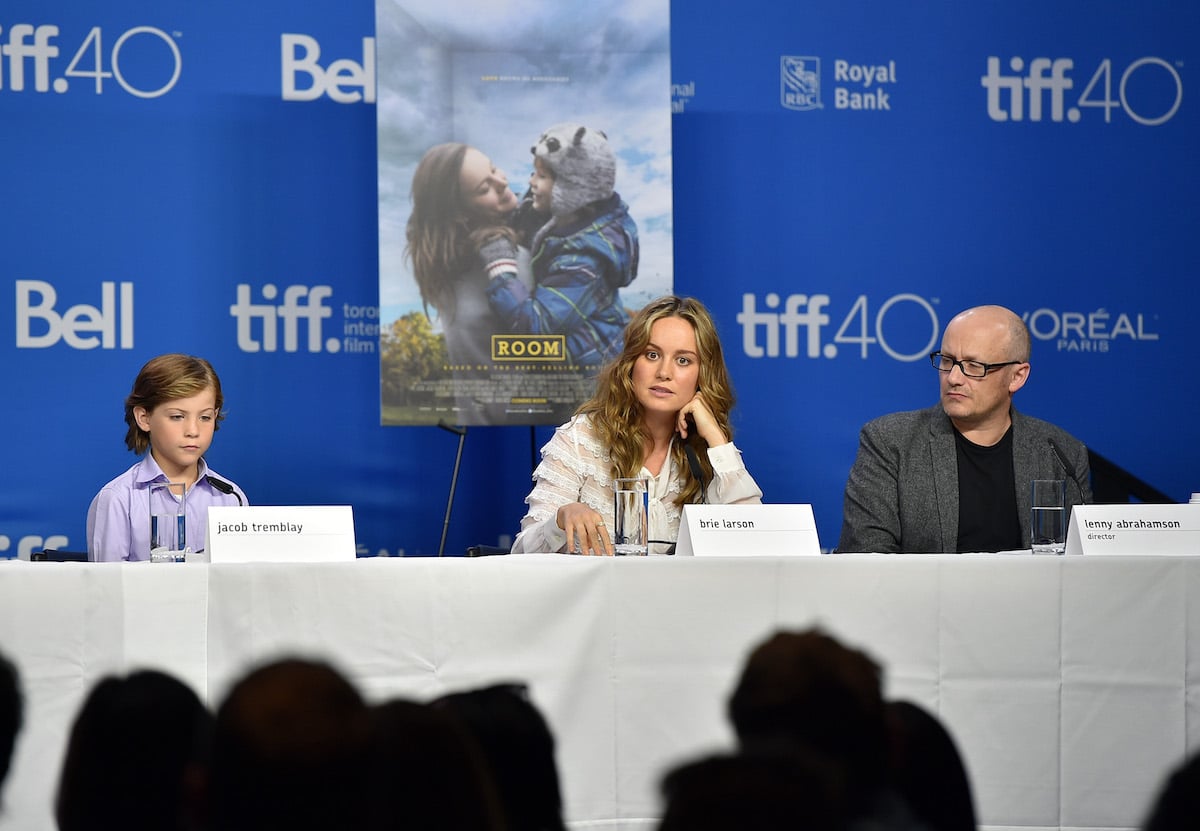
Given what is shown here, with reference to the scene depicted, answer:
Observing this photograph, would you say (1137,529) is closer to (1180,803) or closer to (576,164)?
(1180,803)

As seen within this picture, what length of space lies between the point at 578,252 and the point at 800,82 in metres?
1.15

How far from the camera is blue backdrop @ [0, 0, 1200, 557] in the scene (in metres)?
4.50

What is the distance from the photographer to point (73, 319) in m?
4.50

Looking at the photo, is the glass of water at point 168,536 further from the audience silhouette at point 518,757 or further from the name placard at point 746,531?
the audience silhouette at point 518,757

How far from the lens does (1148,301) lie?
15.7 ft

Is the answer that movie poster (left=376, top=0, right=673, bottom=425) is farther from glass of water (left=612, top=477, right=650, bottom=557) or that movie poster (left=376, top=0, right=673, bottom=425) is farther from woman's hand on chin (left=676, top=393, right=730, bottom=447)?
glass of water (left=612, top=477, right=650, bottom=557)

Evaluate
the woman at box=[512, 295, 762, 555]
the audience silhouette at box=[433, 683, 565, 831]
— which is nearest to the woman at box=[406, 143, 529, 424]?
the woman at box=[512, 295, 762, 555]

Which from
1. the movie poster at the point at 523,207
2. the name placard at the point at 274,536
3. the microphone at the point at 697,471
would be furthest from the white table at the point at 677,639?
the movie poster at the point at 523,207

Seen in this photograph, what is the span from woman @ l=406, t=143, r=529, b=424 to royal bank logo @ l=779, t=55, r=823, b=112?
1.17 meters

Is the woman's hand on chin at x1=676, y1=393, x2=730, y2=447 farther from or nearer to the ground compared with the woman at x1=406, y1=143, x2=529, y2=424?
nearer to the ground

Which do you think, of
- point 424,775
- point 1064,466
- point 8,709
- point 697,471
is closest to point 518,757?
point 424,775

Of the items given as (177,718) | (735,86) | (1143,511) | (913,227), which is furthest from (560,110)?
(177,718)

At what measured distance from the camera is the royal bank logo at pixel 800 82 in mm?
4703

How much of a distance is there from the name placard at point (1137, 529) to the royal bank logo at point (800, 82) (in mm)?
2552
